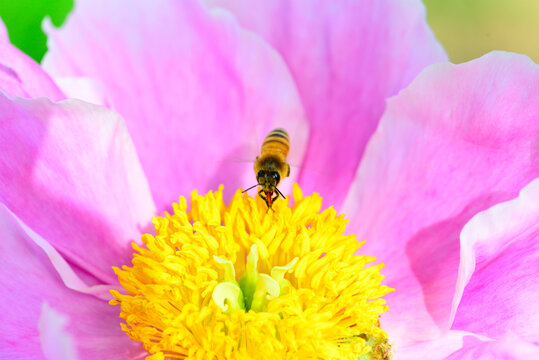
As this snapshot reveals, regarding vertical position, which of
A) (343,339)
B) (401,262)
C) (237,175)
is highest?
(237,175)

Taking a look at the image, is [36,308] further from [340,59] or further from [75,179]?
[340,59]

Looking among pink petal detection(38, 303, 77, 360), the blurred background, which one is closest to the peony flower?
pink petal detection(38, 303, 77, 360)

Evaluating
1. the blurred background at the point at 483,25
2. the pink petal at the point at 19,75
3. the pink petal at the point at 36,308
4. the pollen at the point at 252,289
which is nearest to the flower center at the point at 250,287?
the pollen at the point at 252,289

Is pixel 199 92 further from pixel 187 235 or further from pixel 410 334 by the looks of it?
pixel 410 334

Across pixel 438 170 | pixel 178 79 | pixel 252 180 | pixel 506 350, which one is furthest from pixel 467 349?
pixel 178 79

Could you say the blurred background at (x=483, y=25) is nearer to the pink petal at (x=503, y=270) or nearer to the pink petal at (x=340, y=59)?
the pink petal at (x=340, y=59)

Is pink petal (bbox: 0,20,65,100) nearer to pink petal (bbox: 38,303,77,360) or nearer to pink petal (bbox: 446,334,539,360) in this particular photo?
pink petal (bbox: 38,303,77,360)

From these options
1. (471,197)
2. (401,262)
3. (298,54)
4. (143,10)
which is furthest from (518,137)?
(143,10)
